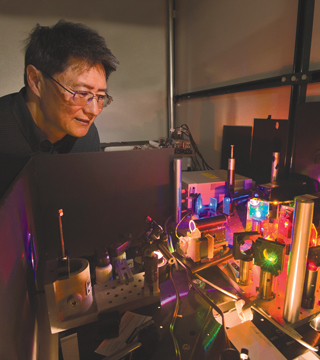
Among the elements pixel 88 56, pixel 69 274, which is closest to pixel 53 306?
pixel 69 274

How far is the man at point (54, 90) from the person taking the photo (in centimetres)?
110

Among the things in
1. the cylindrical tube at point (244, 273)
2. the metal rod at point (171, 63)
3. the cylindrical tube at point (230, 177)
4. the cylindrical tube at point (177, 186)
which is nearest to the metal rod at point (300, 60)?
the cylindrical tube at point (230, 177)

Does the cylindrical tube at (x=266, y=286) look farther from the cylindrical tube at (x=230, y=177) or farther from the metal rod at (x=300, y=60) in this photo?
the metal rod at (x=300, y=60)

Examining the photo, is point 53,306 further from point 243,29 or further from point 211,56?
point 211,56

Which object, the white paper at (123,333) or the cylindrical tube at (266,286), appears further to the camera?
the cylindrical tube at (266,286)

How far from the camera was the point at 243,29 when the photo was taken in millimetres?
1834

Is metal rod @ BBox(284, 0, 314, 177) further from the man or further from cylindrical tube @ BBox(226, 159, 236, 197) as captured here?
the man

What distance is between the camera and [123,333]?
604 mm

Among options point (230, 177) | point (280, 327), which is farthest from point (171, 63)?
point (280, 327)

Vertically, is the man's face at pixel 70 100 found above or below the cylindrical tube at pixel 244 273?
above

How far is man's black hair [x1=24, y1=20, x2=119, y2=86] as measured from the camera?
110 centimetres

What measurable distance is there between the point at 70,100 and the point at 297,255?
115 cm

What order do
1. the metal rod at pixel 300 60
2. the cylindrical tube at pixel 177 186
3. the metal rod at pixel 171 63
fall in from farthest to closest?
the metal rod at pixel 171 63 → the metal rod at pixel 300 60 → the cylindrical tube at pixel 177 186

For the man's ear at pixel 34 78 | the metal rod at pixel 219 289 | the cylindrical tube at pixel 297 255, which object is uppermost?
the man's ear at pixel 34 78
